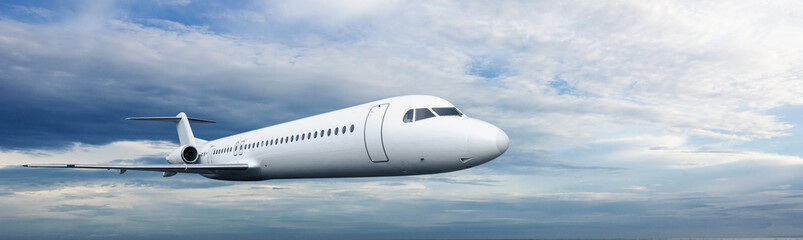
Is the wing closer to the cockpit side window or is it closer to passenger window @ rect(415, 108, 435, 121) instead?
passenger window @ rect(415, 108, 435, 121)

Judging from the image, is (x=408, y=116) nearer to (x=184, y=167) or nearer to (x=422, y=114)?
(x=422, y=114)

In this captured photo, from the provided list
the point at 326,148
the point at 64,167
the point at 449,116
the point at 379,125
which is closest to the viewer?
the point at 449,116

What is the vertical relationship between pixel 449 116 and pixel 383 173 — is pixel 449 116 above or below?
above

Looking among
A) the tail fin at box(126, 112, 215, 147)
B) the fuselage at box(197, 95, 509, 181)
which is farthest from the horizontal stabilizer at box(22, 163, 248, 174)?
the tail fin at box(126, 112, 215, 147)

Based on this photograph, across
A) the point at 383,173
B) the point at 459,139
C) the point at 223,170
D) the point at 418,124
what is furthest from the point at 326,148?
the point at 223,170

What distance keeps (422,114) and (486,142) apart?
2474mm

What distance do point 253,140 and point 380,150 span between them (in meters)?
10.5

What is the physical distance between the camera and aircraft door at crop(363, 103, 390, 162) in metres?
16.2

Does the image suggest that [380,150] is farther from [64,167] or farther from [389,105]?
[64,167]

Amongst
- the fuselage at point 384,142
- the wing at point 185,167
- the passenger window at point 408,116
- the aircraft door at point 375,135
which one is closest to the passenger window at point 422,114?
the fuselage at point 384,142

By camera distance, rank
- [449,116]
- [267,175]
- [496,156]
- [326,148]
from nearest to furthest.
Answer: [496,156]
[449,116]
[326,148]
[267,175]

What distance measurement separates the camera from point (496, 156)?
556 inches

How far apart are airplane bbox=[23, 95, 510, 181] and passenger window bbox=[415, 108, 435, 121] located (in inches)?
0.7

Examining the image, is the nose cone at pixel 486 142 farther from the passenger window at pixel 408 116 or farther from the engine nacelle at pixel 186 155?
the engine nacelle at pixel 186 155
